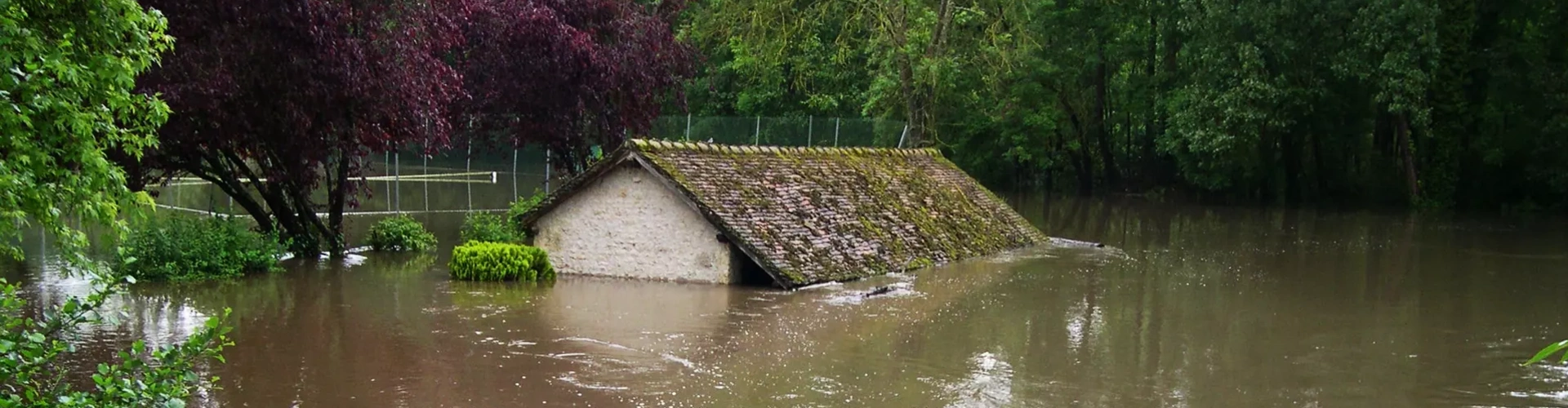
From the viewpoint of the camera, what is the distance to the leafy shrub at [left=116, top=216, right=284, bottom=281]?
53.4ft

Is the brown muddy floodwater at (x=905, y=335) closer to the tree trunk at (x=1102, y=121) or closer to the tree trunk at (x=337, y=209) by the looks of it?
the tree trunk at (x=337, y=209)

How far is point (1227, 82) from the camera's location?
1331 inches

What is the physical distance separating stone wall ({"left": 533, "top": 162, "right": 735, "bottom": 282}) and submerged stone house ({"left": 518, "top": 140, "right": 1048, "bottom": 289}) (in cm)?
1

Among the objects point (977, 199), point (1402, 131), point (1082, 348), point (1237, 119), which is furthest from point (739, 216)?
point (1402, 131)

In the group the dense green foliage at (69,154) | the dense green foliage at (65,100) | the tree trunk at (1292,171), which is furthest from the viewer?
the tree trunk at (1292,171)

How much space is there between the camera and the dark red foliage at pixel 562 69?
2353cm

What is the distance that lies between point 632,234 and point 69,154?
32.5 feet

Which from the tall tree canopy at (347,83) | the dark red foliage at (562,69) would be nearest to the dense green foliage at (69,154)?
the tall tree canopy at (347,83)

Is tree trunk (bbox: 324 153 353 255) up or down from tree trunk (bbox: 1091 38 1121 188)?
down

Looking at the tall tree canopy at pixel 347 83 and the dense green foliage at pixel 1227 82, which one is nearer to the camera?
the tall tree canopy at pixel 347 83

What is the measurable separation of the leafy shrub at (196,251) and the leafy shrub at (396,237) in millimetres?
3357

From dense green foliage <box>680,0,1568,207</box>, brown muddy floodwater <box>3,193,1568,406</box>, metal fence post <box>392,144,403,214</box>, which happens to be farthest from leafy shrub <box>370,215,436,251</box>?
dense green foliage <box>680,0,1568,207</box>

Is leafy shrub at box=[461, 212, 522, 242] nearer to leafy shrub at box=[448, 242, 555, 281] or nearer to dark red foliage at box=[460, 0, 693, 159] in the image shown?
leafy shrub at box=[448, 242, 555, 281]

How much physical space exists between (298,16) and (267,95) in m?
1.21
